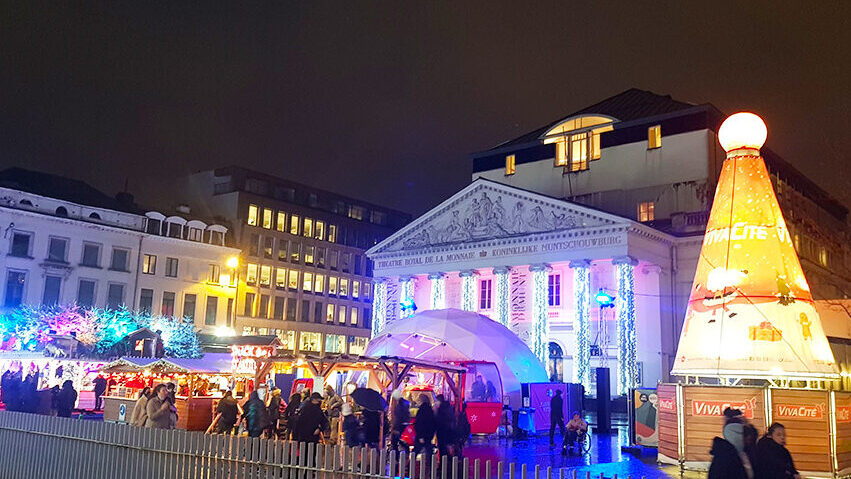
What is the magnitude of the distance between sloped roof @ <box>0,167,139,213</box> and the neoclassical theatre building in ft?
66.5

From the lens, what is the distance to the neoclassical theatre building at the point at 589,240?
4578cm

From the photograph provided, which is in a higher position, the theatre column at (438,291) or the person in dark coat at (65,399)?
the theatre column at (438,291)

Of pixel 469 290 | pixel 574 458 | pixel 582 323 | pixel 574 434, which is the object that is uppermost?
pixel 469 290

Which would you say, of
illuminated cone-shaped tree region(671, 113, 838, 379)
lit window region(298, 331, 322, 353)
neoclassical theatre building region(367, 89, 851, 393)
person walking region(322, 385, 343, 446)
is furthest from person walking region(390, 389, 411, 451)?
lit window region(298, 331, 322, 353)

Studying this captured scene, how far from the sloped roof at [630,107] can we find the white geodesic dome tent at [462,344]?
960 inches

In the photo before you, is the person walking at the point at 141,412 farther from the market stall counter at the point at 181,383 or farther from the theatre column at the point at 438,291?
the theatre column at the point at 438,291

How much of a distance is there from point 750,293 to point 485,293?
127 feet

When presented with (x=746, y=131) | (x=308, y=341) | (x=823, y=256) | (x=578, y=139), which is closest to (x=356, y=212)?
(x=308, y=341)

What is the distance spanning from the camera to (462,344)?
1363 inches

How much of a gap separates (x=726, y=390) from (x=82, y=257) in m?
49.6

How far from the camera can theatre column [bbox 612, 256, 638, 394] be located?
43188 mm

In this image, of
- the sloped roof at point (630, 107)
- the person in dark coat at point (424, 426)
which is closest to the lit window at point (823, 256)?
the sloped roof at point (630, 107)

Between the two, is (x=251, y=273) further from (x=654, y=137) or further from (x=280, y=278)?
(x=654, y=137)

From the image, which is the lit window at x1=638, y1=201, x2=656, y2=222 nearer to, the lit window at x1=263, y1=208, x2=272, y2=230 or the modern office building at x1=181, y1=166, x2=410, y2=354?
the modern office building at x1=181, y1=166, x2=410, y2=354
